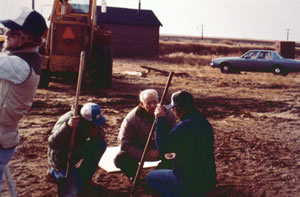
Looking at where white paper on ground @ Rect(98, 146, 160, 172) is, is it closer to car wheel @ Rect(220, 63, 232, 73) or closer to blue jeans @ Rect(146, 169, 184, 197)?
blue jeans @ Rect(146, 169, 184, 197)

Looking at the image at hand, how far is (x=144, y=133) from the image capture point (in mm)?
4844

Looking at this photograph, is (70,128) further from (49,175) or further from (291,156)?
(291,156)

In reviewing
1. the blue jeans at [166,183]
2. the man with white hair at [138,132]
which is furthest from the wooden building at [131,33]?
the blue jeans at [166,183]

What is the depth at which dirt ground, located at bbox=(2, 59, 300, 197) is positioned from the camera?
16.9 ft

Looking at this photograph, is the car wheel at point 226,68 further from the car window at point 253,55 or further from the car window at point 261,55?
the car window at point 261,55

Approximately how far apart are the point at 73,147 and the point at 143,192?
4.08 ft

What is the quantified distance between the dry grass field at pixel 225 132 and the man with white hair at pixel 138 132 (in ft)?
1.27

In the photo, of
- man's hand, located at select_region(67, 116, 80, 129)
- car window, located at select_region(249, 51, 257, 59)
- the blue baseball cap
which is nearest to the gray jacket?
the blue baseball cap

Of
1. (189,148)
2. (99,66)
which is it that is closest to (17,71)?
(189,148)

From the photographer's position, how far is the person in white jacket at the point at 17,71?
2643mm

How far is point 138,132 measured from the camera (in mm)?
4855

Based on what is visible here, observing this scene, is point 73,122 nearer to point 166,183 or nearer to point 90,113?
point 90,113

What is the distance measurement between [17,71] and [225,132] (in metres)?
5.97

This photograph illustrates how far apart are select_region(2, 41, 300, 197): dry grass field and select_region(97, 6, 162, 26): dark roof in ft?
71.5
